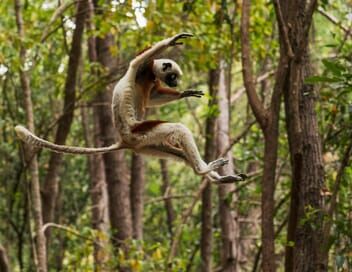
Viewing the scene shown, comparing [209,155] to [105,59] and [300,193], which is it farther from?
[300,193]

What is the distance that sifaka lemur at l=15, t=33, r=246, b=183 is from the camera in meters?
4.32

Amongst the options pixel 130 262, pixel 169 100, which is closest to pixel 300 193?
pixel 169 100

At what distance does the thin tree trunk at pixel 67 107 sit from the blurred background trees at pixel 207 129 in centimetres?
2

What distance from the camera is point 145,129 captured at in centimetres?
441

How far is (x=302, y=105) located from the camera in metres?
6.05

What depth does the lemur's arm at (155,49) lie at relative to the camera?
3.88m

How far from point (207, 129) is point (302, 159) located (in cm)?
499

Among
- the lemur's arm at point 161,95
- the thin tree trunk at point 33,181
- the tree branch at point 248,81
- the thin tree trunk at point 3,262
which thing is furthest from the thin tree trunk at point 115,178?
the lemur's arm at point 161,95

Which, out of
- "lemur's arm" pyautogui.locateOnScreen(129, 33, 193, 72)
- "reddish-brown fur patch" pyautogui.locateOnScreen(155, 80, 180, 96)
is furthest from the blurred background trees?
"lemur's arm" pyautogui.locateOnScreen(129, 33, 193, 72)

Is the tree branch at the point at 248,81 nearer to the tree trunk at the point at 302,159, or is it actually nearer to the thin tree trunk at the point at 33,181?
the tree trunk at the point at 302,159

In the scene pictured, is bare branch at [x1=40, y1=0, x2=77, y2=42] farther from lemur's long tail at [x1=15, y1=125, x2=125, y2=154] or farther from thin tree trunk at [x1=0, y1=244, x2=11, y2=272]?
lemur's long tail at [x1=15, y1=125, x2=125, y2=154]

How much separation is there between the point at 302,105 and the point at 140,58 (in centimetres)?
230

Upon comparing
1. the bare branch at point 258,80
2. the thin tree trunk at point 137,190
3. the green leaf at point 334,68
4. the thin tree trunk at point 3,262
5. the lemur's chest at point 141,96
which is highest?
the bare branch at point 258,80

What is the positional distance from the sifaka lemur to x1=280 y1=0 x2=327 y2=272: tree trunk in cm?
112
